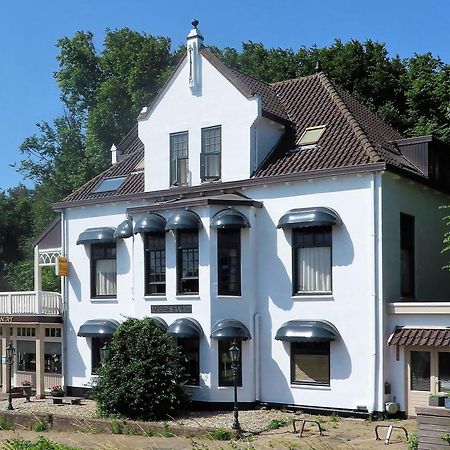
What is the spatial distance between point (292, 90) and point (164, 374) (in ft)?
37.6

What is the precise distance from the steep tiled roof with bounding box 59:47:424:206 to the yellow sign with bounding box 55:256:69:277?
2261 mm

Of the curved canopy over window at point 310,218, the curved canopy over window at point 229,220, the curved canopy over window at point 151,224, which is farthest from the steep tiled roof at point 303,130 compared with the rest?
the curved canopy over window at point 151,224

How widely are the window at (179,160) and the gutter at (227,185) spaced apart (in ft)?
1.31

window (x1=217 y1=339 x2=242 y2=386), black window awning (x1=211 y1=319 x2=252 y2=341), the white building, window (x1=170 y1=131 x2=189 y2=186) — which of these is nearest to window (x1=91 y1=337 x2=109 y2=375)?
the white building

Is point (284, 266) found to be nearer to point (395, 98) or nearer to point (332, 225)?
point (332, 225)

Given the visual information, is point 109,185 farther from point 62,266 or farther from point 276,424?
point 276,424

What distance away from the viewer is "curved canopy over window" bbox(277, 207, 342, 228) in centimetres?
2162

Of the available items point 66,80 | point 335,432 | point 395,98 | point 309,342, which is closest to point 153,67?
point 66,80

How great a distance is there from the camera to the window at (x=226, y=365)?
75.7 feet

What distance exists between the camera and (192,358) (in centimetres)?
2366

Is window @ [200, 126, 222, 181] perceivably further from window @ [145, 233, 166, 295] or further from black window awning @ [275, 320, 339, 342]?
black window awning @ [275, 320, 339, 342]

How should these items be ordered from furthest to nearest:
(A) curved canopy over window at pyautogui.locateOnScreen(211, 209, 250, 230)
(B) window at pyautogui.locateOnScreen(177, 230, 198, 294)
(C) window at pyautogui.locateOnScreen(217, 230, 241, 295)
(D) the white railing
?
(D) the white railing < (B) window at pyautogui.locateOnScreen(177, 230, 198, 294) < (C) window at pyautogui.locateOnScreen(217, 230, 241, 295) < (A) curved canopy over window at pyautogui.locateOnScreen(211, 209, 250, 230)

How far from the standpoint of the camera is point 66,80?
50.2m

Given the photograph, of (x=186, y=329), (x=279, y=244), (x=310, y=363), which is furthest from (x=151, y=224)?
(x=310, y=363)
